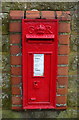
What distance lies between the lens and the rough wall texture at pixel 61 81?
68.1 inches

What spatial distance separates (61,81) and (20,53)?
47 centimetres

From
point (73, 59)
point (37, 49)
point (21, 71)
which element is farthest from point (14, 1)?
point (73, 59)

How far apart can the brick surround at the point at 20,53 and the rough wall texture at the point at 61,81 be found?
0.02 meters

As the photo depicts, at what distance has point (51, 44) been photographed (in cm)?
167

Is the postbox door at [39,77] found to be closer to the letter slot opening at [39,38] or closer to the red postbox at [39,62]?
the red postbox at [39,62]

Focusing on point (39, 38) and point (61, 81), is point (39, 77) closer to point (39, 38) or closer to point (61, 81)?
point (61, 81)

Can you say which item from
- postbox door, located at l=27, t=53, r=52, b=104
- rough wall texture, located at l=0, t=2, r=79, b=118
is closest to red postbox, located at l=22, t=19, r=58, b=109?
postbox door, located at l=27, t=53, r=52, b=104

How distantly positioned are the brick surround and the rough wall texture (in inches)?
0.8

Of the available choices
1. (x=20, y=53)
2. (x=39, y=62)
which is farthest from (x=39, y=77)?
(x=20, y=53)

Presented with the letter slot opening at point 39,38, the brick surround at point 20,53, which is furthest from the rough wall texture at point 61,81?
the letter slot opening at point 39,38

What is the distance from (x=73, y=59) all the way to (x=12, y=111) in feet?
2.63

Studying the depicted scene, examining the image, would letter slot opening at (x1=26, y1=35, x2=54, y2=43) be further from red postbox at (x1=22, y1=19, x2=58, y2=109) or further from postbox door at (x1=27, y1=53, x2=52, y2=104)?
postbox door at (x1=27, y1=53, x2=52, y2=104)

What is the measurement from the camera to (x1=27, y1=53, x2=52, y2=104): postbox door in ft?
5.54

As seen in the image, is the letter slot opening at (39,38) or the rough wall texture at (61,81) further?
the rough wall texture at (61,81)
